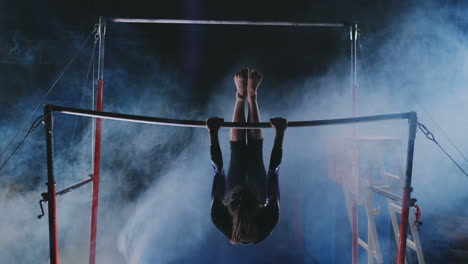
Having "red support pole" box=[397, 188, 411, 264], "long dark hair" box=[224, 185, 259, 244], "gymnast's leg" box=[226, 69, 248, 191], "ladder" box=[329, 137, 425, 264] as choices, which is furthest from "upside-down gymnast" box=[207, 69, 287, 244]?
"ladder" box=[329, 137, 425, 264]

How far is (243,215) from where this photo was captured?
1515 millimetres

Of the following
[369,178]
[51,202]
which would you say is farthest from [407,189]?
[51,202]

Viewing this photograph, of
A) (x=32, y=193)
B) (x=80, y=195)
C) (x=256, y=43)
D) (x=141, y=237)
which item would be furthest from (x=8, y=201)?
(x=256, y=43)

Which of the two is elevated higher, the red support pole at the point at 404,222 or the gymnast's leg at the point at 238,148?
the gymnast's leg at the point at 238,148

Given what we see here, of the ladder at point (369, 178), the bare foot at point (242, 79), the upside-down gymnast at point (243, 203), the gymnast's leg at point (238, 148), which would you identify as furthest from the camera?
the ladder at point (369, 178)

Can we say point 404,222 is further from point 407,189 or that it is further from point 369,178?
Result: point 369,178

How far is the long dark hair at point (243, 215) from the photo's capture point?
151 centimetres

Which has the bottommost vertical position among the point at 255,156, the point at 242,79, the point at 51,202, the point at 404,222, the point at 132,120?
the point at 404,222

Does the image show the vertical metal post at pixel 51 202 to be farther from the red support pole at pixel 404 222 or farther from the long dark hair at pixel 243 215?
the red support pole at pixel 404 222

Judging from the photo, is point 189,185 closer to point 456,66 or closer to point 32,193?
point 32,193

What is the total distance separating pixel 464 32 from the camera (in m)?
2.99

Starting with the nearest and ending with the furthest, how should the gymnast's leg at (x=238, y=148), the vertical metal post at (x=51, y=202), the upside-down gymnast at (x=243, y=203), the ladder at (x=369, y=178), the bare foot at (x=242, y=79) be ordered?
the vertical metal post at (x=51, y=202), the upside-down gymnast at (x=243, y=203), the bare foot at (x=242, y=79), the gymnast's leg at (x=238, y=148), the ladder at (x=369, y=178)

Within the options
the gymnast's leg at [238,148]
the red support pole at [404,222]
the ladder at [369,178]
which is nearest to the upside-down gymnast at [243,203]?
the gymnast's leg at [238,148]

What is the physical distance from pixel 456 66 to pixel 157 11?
325cm
